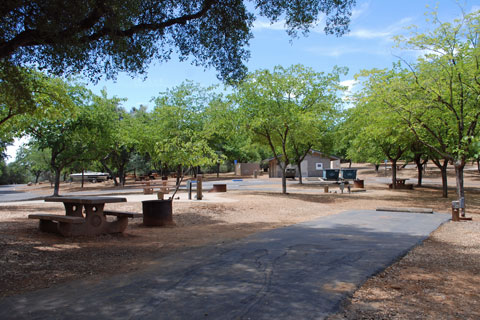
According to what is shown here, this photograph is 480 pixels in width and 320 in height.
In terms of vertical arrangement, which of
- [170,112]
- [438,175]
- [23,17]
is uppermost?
[170,112]

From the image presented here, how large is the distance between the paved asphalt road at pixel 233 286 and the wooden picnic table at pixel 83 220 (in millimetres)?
2383

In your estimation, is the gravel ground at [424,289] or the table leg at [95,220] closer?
the gravel ground at [424,289]

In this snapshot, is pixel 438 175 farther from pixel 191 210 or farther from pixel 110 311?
pixel 110 311

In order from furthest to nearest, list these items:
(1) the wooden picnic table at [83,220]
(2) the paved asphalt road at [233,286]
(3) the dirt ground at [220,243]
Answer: (1) the wooden picnic table at [83,220]
(3) the dirt ground at [220,243]
(2) the paved asphalt road at [233,286]

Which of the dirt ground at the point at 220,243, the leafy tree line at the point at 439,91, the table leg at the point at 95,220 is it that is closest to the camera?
the dirt ground at the point at 220,243

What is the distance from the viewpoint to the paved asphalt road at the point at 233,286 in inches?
135

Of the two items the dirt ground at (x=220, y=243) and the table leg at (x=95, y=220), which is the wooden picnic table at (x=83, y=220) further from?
the dirt ground at (x=220, y=243)

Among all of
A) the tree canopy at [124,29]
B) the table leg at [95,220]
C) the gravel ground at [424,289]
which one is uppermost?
the tree canopy at [124,29]

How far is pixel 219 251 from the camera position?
20.7 feet

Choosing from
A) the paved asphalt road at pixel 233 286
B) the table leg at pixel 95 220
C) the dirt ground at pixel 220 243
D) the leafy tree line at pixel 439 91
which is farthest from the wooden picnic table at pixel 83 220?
the leafy tree line at pixel 439 91

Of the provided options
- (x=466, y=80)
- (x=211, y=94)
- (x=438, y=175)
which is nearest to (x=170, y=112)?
(x=211, y=94)

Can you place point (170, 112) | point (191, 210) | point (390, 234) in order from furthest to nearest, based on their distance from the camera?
point (170, 112), point (191, 210), point (390, 234)

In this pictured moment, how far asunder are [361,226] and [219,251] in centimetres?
504

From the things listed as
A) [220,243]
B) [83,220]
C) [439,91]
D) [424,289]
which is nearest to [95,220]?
[83,220]
